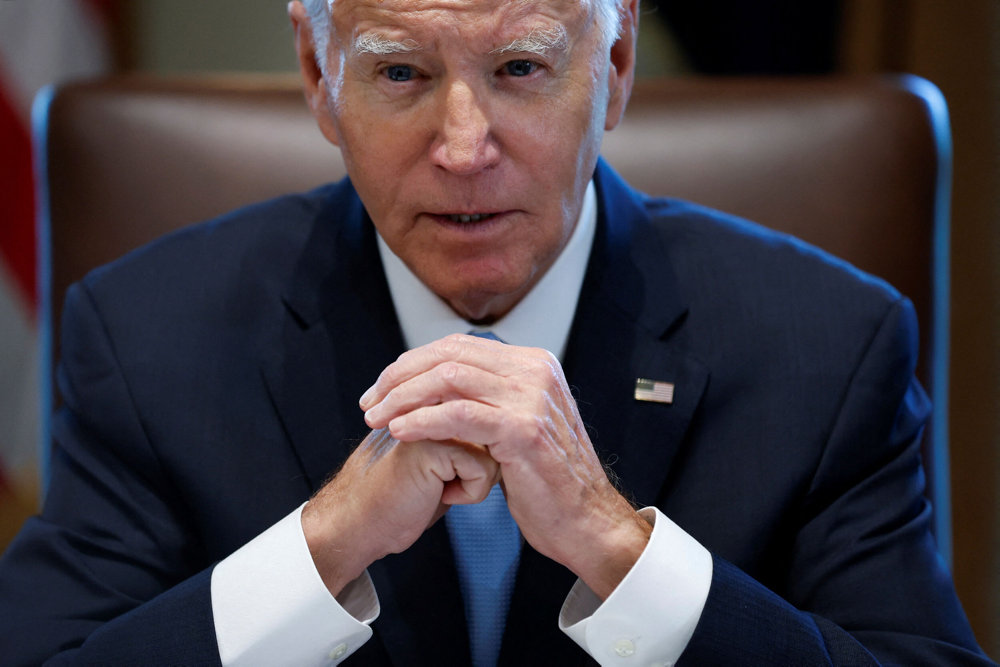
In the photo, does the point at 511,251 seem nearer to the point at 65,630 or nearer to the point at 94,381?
the point at 94,381

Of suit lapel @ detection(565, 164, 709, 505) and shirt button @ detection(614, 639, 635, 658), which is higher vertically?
suit lapel @ detection(565, 164, 709, 505)

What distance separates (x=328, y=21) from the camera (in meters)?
1.41

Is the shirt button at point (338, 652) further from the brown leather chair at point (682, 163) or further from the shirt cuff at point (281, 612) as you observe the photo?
the brown leather chair at point (682, 163)

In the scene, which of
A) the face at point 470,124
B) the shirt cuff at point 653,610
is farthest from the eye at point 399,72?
the shirt cuff at point 653,610

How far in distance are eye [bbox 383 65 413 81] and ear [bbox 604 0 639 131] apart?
0.30 meters

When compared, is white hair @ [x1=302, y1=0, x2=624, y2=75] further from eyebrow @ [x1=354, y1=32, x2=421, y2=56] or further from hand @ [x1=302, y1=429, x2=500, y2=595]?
hand @ [x1=302, y1=429, x2=500, y2=595]

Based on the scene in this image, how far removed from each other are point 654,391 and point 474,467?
0.35 meters

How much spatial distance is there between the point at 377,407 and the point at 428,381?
0.22ft

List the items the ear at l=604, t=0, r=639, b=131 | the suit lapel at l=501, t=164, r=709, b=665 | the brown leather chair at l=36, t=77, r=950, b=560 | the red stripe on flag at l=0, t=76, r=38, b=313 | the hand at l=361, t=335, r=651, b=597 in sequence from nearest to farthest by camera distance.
A: the hand at l=361, t=335, r=651, b=597 → the suit lapel at l=501, t=164, r=709, b=665 → the ear at l=604, t=0, r=639, b=131 → the brown leather chair at l=36, t=77, r=950, b=560 → the red stripe on flag at l=0, t=76, r=38, b=313

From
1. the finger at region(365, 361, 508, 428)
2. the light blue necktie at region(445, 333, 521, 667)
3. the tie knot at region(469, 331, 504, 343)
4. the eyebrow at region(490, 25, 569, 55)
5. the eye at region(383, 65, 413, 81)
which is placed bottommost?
the light blue necktie at region(445, 333, 521, 667)

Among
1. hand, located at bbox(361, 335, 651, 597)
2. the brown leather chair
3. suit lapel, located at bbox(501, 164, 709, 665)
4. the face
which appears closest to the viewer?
hand, located at bbox(361, 335, 651, 597)

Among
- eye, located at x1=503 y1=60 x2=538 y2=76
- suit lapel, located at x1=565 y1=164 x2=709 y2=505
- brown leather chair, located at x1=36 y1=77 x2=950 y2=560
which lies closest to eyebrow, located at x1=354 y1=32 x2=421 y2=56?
eye, located at x1=503 y1=60 x2=538 y2=76

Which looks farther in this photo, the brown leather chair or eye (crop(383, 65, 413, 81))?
the brown leather chair

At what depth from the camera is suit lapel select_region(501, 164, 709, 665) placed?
1414mm
